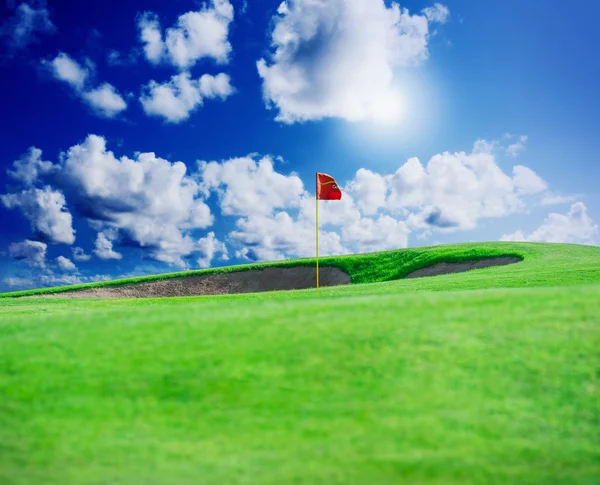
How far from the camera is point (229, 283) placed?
39938 millimetres

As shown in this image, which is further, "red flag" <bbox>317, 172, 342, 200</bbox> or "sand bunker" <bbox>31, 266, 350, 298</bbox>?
"sand bunker" <bbox>31, 266, 350, 298</bbox>

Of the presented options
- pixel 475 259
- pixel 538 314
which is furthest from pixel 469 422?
pixel 475 259

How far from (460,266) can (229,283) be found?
1875 centimetres

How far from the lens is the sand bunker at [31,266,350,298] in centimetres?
3828

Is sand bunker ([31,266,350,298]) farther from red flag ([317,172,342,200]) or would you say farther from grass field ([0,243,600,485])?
grass field ([0,243,600,485])

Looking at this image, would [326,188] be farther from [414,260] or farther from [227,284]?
[227,284]

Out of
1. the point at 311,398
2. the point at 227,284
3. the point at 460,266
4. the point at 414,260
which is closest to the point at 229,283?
the point at 227,284

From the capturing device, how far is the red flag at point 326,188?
19.9 metres

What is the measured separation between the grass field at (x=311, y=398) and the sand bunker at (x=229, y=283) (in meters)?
31.1

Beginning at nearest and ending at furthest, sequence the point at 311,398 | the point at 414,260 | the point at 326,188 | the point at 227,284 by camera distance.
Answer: the point at 311,398
the point at 326,188
the point at 414,260
the point at 227,284

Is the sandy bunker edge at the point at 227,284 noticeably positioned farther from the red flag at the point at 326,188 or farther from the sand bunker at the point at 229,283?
the red flag at the point at 326,188

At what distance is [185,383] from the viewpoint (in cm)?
542

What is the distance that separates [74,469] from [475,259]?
3068 centimetres

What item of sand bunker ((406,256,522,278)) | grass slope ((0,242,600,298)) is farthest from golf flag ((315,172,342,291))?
sand bunker ((406,256,522,278))
